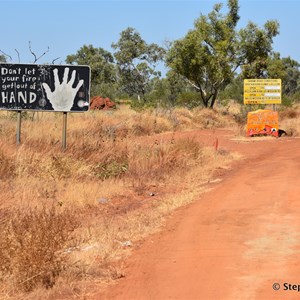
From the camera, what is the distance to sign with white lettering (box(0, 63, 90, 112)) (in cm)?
1219

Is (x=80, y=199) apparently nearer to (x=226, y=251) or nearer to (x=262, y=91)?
(x=226, y=251)

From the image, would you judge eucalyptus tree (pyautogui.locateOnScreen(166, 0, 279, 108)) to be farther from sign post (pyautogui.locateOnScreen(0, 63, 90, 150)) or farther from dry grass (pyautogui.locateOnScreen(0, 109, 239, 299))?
sign post (pyautogui.locateOnScreen(0, 63, 90, 150))

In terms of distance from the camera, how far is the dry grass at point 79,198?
522 cm

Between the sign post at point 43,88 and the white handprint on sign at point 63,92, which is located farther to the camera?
the white handprint on sign at point 63,92

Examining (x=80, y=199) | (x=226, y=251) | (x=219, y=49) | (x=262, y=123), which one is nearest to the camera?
(x=226, y=251)

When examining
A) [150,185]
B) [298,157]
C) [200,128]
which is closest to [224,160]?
[298,157]

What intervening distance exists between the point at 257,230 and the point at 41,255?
9.70ft

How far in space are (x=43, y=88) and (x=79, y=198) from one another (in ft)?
13.2

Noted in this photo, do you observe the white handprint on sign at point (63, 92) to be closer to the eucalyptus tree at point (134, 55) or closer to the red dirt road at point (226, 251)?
the red dirt road at point (226, 251)

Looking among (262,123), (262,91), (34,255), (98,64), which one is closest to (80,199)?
(34,255)

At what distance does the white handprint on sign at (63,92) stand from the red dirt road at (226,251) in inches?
177

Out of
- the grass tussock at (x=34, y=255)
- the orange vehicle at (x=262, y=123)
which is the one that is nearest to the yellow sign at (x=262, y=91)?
the orange vehicle at (x=262, y=123)

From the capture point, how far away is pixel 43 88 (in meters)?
12.3

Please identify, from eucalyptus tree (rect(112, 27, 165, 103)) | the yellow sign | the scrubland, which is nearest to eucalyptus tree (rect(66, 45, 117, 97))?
eucalyptus tree (rect(112, 27, 165, 103))
